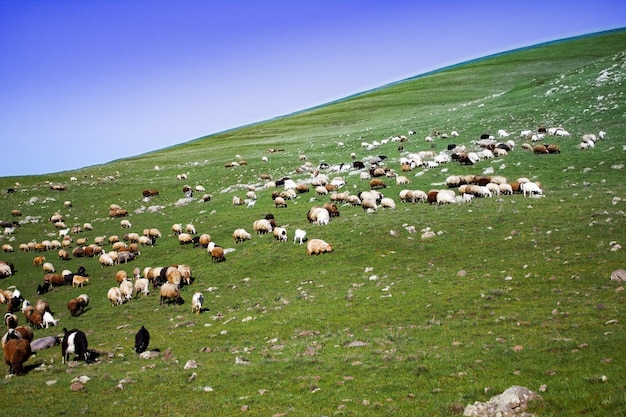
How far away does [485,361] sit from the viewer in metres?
11.0

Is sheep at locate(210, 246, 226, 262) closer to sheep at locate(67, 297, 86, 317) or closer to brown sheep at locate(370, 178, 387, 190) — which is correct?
Result: sheep at locate(67, 297, 86, 317)

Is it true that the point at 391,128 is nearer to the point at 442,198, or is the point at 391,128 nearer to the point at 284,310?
the point at 442,198

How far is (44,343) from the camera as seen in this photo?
18.1 metres

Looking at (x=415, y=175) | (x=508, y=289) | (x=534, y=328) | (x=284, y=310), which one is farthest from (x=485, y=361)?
(x=415, y=175)

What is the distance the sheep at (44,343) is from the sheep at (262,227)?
1378 cm

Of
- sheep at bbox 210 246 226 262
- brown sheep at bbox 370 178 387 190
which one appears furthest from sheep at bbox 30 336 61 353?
brown sheep at bbox 370 178 387 190

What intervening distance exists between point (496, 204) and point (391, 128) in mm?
40737

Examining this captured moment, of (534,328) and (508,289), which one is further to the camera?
(508,289)

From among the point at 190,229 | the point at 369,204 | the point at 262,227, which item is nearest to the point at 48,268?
the point at 190,229

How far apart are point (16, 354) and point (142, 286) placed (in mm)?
9101

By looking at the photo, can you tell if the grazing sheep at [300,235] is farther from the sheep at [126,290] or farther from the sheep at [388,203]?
the sheep at [126,290]

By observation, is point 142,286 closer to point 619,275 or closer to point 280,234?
point 280,234

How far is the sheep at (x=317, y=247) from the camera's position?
933 inches

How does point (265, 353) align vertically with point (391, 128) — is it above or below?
below
